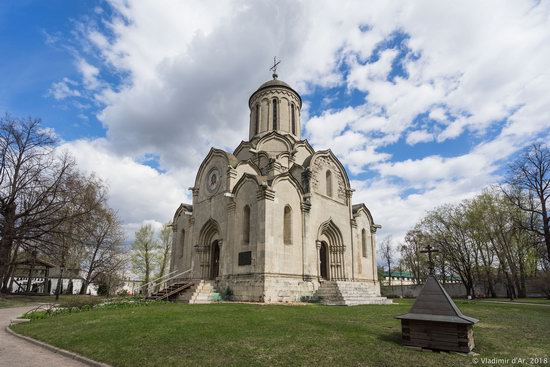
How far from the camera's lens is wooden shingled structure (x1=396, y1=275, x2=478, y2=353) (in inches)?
257

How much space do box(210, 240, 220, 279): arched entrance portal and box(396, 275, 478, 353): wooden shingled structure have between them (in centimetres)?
1593


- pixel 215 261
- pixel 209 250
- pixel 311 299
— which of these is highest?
pixel 209 250

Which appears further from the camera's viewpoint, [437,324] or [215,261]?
[215,261]

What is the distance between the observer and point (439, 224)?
37.9 m

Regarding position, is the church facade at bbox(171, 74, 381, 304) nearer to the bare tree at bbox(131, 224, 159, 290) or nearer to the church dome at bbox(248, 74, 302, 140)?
the church dome at bbox(248, 74, 302, 140)


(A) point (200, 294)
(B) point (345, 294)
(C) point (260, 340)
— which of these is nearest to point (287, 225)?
(B) point (345, 294)

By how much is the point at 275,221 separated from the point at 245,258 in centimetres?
261

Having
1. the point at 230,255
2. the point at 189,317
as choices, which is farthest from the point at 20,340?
the point at 230,255

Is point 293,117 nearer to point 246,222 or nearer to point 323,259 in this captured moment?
point 246,222

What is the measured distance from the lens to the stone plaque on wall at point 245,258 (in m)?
17.9

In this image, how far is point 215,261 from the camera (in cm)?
2188

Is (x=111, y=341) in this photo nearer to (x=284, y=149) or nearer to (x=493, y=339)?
(x=493, y=339)

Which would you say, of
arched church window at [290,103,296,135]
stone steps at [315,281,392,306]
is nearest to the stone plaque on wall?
stone steps at [315,281,392,306]

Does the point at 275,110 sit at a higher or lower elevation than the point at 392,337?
higher
